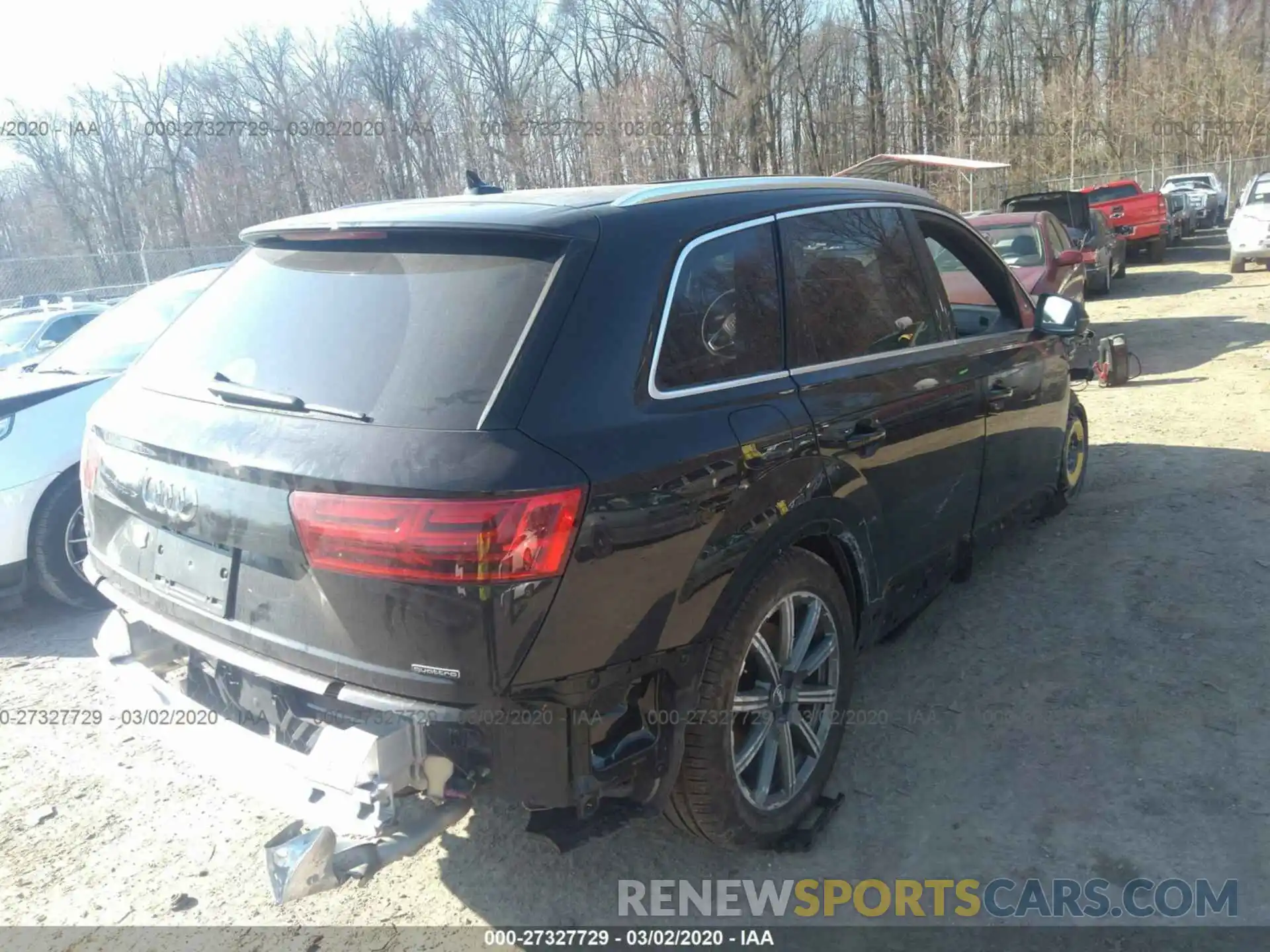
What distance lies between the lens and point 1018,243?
34.3 feet

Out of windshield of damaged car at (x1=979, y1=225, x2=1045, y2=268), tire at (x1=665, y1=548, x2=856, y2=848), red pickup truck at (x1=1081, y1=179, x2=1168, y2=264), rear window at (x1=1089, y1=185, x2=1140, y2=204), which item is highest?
rear window at (x1=1089, y1=185, x2=1140, y2=204)

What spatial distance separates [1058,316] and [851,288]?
1.69 meters

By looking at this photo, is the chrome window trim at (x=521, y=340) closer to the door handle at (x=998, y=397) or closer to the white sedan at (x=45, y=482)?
the door handle at (x=998, y=397)

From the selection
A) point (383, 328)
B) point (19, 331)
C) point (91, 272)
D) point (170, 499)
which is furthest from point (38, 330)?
point (91, 272)

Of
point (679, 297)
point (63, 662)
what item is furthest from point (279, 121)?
point (679, 297)

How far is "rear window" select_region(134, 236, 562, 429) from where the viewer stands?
88.0 inches

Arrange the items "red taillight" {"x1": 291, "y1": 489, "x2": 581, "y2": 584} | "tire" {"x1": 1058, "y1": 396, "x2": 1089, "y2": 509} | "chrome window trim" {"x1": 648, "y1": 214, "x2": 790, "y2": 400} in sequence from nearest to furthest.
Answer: "red taillight" {"x1": 291, "y1": 489, "x2": 581, "y2": 584}, "chrome window trim" {"x1": 648, "y1": 214, "x2": 790, "y2": 400}, "tire" {"x1": 1058, "y1": 396, "x2": 1089, "y2": 509}

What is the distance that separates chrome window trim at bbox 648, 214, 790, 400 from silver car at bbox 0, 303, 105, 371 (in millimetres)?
11532

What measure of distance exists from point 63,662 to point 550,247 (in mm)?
3820

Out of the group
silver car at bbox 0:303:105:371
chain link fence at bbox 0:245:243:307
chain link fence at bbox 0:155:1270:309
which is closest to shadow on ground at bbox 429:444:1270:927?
silver car at bbox 0:303:105:371

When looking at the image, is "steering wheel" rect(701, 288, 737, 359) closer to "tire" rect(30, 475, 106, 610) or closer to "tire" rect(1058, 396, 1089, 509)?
"tire" rect(1058, 396, 1089, 509)

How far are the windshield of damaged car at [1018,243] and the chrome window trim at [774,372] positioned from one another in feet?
22.3

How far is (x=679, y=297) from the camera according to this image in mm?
2580

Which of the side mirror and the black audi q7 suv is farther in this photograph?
the side mirror
